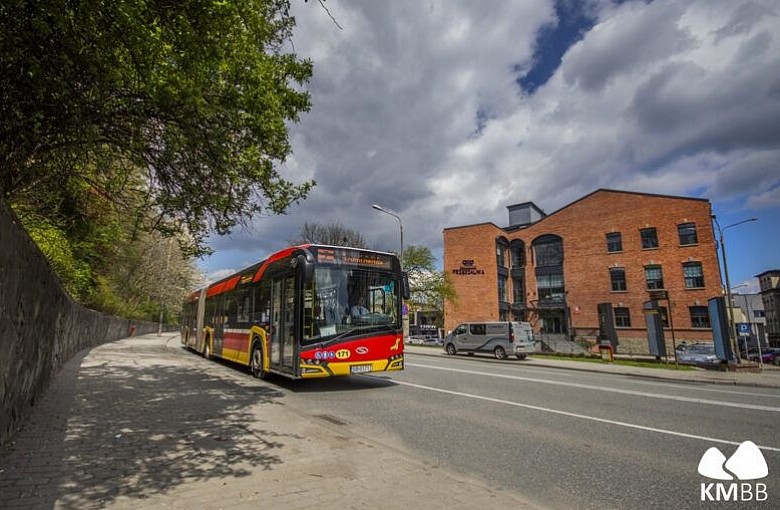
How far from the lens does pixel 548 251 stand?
46.5 meters

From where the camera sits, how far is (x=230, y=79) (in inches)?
274

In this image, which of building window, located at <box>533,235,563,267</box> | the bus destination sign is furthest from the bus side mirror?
building window, located at <box>533,235,563,267</box>

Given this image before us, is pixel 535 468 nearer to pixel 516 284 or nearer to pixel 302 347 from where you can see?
pixel 302 347

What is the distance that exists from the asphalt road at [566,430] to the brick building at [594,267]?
30.6 metres

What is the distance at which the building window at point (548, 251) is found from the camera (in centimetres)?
4562

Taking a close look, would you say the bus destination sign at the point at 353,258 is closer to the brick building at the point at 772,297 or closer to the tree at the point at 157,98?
the tree at the point at 157,98

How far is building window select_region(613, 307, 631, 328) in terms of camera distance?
132 feet

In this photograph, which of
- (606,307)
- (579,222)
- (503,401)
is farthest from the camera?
(579,222)

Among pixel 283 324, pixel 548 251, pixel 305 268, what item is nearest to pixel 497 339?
pixel 283 324

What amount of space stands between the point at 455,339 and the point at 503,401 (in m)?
17.8

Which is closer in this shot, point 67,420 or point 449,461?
point 449,461

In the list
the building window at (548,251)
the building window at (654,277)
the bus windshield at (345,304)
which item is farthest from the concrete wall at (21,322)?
the building window at (548,251)

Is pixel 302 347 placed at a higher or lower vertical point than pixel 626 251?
lower

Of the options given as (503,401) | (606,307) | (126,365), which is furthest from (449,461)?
(606,307)
